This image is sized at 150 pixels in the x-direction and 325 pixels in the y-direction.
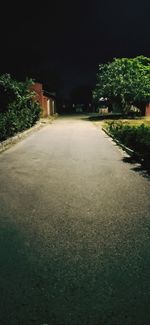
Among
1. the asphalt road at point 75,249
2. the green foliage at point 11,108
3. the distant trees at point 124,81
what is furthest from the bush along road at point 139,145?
the distant trees at point 124,81

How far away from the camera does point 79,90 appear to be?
139 m

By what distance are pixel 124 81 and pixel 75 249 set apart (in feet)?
143

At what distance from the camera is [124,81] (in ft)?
153

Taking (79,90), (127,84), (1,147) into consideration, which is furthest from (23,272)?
(79,90)

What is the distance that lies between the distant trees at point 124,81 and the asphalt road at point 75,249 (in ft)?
123

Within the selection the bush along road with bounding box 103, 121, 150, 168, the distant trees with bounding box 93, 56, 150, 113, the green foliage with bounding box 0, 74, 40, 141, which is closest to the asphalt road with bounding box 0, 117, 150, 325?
the bush along road with bounding box 103, 121, 150, 168

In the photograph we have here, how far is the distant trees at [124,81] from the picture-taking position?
46.8 meters

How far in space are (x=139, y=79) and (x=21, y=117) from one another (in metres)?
25.9

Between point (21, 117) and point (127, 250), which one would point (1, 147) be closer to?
point (21, 117)

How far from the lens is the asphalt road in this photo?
3.81m

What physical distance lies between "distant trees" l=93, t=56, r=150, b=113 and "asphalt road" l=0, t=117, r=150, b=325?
3738 centimetres

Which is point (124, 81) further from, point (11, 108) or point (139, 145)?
point (139, 145)

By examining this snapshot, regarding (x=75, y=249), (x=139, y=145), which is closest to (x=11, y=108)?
(x=139, y=145)

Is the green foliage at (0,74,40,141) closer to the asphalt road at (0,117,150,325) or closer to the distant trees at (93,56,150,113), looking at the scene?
the asphalt road at (0,117,150,325)
